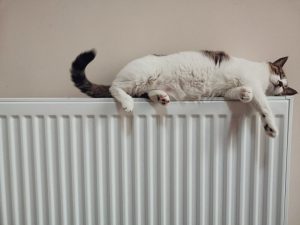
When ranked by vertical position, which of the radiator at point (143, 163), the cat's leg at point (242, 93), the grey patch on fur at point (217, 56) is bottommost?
the radiator at point (143, 163)

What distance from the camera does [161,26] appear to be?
1151 mm

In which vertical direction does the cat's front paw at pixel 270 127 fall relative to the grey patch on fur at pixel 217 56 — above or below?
below

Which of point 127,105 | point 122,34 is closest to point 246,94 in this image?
point 127,105

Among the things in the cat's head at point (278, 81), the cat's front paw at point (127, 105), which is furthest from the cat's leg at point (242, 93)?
the cat's front paw at point (127, 105)

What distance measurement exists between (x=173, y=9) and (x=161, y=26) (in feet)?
0.23

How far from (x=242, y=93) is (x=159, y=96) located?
0.76 ft

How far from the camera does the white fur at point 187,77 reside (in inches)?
39.2

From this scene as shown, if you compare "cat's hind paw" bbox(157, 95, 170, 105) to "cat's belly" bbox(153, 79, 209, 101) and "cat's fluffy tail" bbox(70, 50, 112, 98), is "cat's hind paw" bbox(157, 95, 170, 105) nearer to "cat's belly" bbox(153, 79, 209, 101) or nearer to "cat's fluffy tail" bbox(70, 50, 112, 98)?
"cat's belly" bbox(153, 79, 209, 101)

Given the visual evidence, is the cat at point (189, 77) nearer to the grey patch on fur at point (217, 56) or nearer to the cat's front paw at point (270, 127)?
the grey patch on fur at point (217, 56)

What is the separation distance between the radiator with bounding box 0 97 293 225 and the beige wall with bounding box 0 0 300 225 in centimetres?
20

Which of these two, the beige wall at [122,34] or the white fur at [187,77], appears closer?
the white fur at [187,77]

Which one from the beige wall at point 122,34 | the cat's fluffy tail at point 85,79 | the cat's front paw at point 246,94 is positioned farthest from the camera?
the beige wall at point 122,34

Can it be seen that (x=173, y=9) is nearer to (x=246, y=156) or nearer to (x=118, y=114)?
(x=118, y=114)

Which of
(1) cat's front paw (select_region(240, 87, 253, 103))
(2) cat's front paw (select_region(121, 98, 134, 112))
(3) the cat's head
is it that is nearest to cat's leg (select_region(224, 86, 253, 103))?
(1) cat's front paw (select_region(240, 87, 253, 103))
